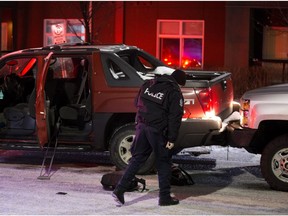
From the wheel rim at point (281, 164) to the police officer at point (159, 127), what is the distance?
57.8 inches

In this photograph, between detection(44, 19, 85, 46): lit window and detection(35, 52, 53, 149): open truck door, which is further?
detection(44, 19, 85, 46): lit window

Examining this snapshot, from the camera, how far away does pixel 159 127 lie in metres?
6.45

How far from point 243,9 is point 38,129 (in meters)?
13.3

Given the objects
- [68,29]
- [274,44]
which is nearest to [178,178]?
[274,44]

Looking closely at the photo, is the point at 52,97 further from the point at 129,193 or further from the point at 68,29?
the point at 68,29

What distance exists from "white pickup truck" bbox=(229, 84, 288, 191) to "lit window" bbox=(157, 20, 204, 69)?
43.8 feet

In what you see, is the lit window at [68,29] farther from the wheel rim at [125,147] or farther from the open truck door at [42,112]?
the wheel rim at [125,147]

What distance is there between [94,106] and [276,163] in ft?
8.49

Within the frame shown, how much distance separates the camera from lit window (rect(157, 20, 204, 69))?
68.8 ft

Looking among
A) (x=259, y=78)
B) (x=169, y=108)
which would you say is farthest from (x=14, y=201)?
(x=259, y=78)

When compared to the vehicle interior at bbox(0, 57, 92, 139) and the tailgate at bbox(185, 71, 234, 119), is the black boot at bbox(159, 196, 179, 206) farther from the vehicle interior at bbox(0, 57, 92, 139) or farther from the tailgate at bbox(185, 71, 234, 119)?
the vehicle interior at bbox(0, 57, 92, 139)

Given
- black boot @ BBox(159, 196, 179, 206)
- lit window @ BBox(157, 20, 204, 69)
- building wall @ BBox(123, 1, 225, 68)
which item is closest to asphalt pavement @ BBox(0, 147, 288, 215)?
black boot @ BBox(159, 196, 179, 206)

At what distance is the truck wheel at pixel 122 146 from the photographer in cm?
823

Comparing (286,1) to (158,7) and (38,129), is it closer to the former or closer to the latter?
(158,7)
